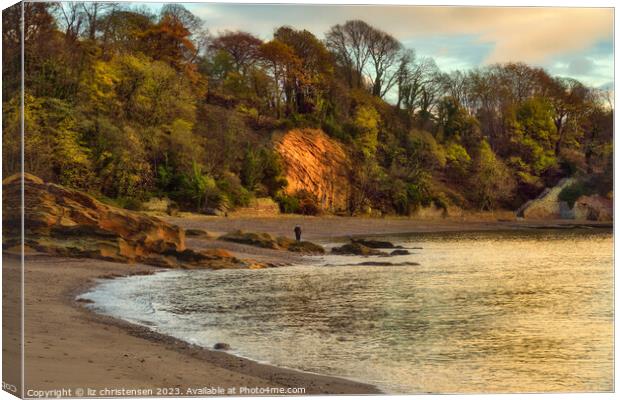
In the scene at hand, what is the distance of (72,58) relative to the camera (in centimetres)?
837

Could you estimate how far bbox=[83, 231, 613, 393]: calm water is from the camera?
25.8ft

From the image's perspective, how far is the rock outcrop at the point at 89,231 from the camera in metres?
7.88

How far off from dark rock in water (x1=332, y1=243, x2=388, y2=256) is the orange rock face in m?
0.41

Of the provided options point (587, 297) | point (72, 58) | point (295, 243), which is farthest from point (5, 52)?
point (587, 297)

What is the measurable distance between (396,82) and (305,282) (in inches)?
89.6

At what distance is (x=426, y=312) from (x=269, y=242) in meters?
1.71

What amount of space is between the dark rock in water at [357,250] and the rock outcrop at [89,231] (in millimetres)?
932

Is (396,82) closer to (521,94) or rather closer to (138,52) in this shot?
(521,94)

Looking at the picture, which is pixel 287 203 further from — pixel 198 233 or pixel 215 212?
pixel 198 233

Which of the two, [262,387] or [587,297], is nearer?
[262,387]

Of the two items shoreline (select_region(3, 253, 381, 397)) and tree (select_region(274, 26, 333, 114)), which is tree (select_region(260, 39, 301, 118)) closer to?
tree (select_region(274, 26, 333, 114))

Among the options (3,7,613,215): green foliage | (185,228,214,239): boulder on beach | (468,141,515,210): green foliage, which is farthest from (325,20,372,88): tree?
(185,228,214,239): boulder on beach

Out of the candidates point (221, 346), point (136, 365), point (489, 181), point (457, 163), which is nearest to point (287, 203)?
point (221, 346)

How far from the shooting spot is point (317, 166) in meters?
9.03
